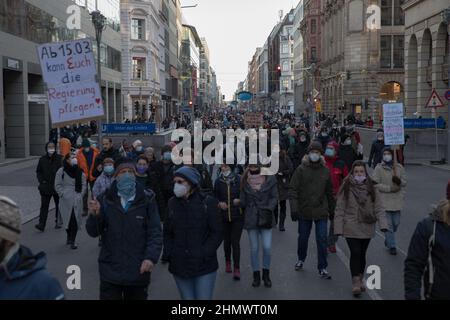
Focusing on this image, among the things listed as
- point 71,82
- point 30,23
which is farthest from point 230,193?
point 30,23

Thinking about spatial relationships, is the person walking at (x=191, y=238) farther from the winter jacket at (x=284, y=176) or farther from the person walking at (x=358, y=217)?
the winter jacket at (x=284, y=176)

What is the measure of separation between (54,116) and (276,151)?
541 cm

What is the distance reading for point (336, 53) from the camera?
78.4m

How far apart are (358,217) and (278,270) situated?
71.9 inches

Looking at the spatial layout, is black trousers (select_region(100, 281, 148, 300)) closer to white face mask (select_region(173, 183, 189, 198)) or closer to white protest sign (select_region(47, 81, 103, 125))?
white face mask (select_region(173, 183, 189, 198))

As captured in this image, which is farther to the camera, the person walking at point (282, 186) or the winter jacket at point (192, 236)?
the person walking at point (282, 186)

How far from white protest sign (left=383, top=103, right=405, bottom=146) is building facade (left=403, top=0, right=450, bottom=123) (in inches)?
902

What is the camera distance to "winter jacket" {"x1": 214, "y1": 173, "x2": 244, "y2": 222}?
9.25m

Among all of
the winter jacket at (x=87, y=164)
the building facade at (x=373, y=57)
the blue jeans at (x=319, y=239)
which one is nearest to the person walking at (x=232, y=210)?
the blue jeans at (x=319, y=239)

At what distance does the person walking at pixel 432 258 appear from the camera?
471cm

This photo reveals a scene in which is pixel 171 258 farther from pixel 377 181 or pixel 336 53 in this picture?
pixel 336 53

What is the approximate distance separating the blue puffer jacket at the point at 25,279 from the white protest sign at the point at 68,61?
8.12m

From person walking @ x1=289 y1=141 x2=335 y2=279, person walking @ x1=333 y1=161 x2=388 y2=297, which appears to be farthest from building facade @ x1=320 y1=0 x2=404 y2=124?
person walking @ x1=333 y1=161 x2=388 y2=297

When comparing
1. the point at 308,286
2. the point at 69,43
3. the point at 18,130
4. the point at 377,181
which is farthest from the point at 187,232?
the point at 18,130
